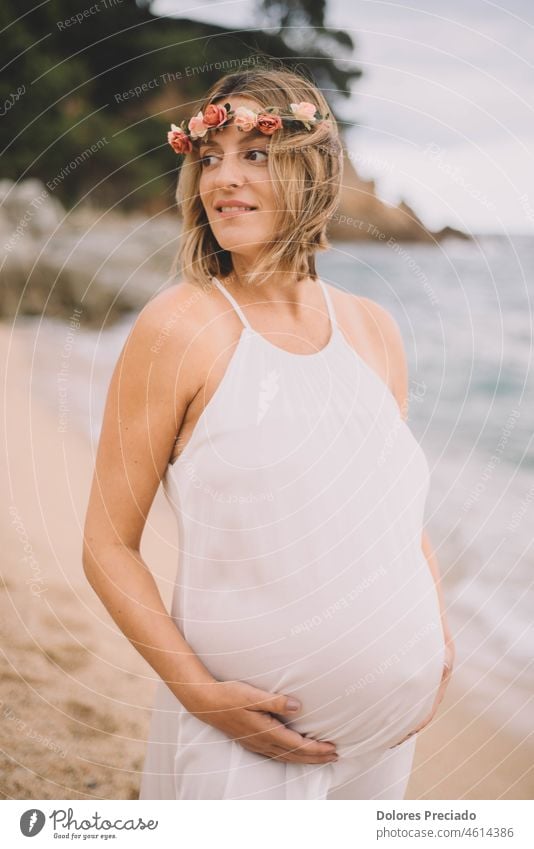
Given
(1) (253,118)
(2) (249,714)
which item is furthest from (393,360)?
(2) (249,714)

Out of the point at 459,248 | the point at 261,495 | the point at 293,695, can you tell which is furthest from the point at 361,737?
the point at 459,248

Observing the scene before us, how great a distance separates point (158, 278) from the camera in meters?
1.95

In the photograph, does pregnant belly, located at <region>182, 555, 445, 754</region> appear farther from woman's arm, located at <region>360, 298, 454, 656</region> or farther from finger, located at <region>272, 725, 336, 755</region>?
woman's arm, located at <region>360, 298, 454, 656</region>

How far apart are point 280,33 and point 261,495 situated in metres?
0.79

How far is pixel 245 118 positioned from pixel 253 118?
1 centimetres

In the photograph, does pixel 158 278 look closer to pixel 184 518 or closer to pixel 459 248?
pixel 459 248

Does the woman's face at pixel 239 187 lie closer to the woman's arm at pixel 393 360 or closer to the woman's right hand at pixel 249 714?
the woman's arm at pixel 393 360

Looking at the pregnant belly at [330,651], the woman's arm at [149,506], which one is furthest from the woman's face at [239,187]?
the pregnant belly at [330,651]

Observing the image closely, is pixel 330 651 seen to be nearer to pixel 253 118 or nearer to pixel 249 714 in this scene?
pixel 249 714

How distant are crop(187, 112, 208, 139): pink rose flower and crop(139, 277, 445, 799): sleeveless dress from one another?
217mm

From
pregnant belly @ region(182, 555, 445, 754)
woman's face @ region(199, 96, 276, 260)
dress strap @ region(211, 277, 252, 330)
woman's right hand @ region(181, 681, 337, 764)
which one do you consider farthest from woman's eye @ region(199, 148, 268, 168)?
woman's right hand @ region(181, 681, 337, 764)

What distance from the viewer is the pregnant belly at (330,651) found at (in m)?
1.11

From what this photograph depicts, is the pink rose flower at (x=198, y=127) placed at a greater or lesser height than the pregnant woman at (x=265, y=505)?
greater

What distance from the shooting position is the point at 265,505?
109 cm
